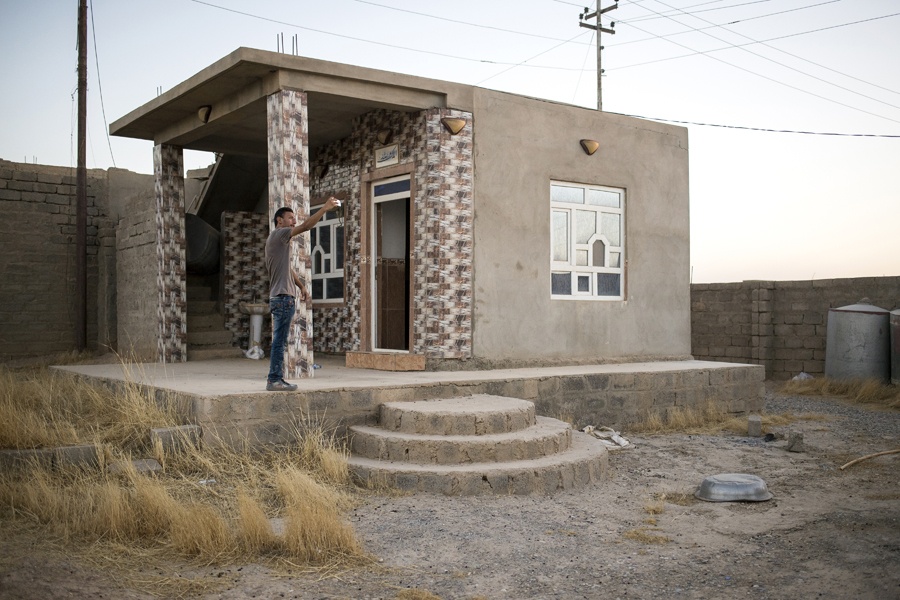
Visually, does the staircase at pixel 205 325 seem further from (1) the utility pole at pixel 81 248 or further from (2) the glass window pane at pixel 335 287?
(1) the utility pole at pixel 81 248

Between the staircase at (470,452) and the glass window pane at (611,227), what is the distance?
472 cm

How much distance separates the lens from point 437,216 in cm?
1039

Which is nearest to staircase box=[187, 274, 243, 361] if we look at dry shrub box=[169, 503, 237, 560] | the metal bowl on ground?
dry shrub box=[169, 503, 237, 560]

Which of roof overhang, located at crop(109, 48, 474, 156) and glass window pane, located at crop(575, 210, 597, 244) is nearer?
roof overhang, located at crop(109, 48, 474, 156)

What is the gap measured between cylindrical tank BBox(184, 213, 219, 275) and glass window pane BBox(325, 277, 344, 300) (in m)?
2.40

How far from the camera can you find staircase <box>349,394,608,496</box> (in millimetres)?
7035

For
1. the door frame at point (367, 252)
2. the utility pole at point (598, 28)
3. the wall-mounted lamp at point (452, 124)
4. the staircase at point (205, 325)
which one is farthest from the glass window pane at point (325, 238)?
the utility pole at point (598, 28)

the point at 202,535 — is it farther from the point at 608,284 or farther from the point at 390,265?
the point at 608,284

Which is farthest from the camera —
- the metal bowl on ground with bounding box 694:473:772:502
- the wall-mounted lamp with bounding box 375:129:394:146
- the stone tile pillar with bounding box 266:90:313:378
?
the wall-mounted lamp with bounding box 375:129:394:146

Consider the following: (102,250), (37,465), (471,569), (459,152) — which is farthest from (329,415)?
(102,250)

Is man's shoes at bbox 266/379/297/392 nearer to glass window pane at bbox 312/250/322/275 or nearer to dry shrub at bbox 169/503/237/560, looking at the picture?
dry shrub at bbox 169/503/237/560

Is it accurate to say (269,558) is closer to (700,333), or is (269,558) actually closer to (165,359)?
(165,359)

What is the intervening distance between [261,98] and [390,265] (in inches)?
125

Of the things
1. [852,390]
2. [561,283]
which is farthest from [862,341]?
[561,283]
